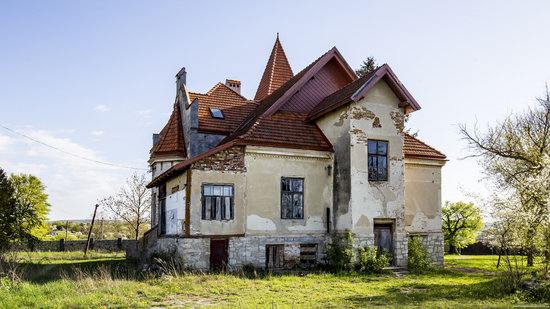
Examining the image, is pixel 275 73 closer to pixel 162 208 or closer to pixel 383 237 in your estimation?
pixel 162 208

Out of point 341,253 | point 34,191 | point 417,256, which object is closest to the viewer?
point 341,253

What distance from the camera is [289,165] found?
18203 mm

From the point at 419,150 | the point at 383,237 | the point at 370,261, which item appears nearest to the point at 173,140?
the point at 383,237

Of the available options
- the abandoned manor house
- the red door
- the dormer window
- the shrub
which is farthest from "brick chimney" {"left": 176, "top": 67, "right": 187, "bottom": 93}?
the shrub

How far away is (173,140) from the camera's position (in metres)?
22.8

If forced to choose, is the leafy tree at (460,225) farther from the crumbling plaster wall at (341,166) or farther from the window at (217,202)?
the window at (217,202)

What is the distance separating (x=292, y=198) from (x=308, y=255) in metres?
2.22

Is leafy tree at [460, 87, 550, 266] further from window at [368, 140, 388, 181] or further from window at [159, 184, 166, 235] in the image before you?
window at [159, 184, 166, 235]

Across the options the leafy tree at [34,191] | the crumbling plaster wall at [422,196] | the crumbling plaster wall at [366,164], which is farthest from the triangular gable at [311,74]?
the leafy tree at [34,191]

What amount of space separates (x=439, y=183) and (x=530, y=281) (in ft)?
30.9

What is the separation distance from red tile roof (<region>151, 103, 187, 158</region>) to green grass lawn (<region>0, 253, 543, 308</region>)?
8.72m

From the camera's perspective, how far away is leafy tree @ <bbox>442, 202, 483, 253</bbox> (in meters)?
34.5

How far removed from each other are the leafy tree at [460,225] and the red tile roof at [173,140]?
70.4 ft

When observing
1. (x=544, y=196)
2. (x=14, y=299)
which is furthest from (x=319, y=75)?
(x=14, y=299)
